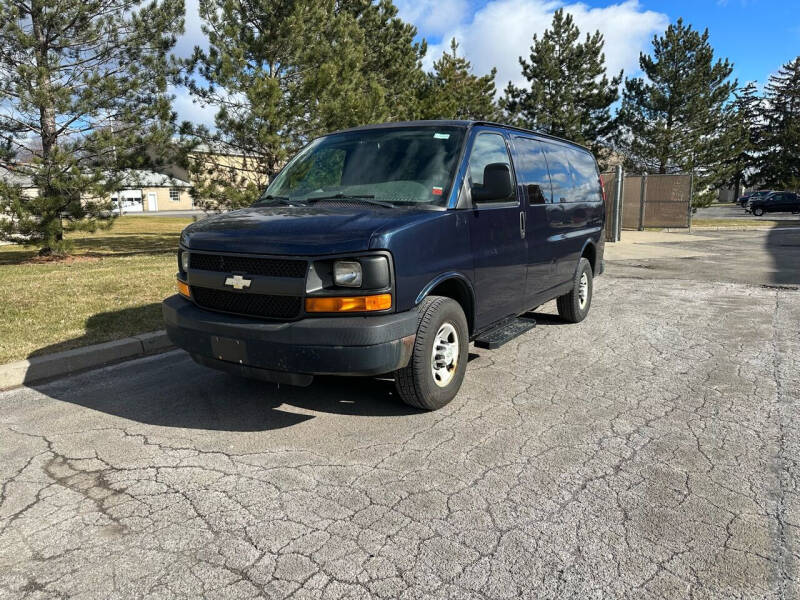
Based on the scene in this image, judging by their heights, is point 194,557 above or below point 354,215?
below

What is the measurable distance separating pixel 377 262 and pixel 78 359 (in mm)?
3430

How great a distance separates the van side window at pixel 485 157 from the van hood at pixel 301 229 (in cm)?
62

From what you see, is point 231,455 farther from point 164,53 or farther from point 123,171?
point 164,53

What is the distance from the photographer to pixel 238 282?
379 centimetres

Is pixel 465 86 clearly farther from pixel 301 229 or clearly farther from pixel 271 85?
pixel 301 229

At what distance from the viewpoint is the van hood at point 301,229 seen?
3541 mm

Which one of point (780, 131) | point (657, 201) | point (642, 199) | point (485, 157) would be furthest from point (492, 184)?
point (780, 131)

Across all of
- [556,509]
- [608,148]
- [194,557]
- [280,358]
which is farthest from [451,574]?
[608,148]

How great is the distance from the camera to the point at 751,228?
2630cm

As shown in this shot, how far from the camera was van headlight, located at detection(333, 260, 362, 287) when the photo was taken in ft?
11.5

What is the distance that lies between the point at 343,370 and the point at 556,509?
140cm

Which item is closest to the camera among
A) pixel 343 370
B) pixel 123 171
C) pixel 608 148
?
pixel 343 370

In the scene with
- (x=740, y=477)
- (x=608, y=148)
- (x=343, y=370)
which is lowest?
(x=740, y=477)

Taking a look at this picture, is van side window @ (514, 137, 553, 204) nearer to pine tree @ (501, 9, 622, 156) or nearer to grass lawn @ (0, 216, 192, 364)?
grass lawn @ (0, 216, 192, 364)
